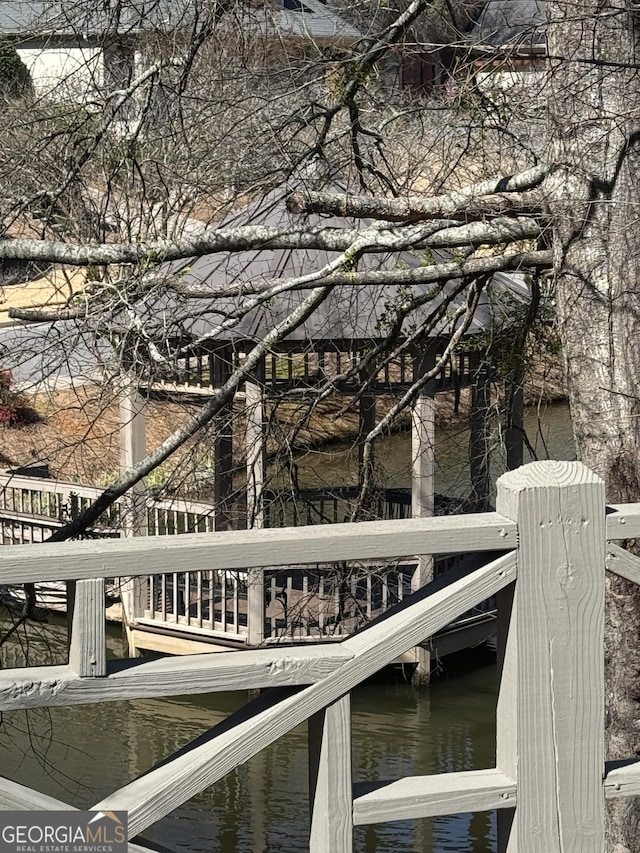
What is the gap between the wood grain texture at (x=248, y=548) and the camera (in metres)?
1.79

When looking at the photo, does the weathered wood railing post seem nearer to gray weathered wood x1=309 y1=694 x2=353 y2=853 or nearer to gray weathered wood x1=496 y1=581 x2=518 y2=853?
gray weathered wood x1=496 y1=581 x2=518 y2=853

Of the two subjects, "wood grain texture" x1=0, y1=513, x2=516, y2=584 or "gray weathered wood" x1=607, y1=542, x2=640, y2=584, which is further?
"gray weathered wood" x1=607, y1=542, x2=640, y2=584

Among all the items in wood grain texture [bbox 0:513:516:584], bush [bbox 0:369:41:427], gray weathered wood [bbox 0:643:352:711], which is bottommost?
gray weathered wood [bbox 0:643:352:711]

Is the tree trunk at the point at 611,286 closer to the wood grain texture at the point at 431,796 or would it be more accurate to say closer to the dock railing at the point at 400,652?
the dock railing at the point at 400,652

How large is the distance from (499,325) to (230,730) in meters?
5.00

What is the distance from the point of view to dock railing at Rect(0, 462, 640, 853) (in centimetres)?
182

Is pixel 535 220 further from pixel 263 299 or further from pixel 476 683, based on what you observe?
pixel 476 683

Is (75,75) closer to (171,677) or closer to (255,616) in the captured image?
(255,616)

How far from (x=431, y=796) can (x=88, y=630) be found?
68 centimetres

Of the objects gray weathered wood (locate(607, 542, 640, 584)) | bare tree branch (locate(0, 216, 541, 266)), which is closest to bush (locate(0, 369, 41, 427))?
bare tree branch (locate(0, 216, 541, 266))

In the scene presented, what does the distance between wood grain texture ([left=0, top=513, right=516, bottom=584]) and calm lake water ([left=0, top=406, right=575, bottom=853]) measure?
5.55 meters

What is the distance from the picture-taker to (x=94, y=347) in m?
4.64

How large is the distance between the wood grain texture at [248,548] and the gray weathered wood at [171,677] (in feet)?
0.52

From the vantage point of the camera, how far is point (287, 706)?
193 cm
